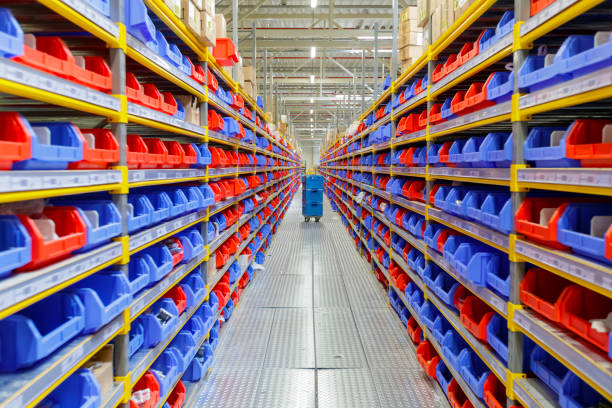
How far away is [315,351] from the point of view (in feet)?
13.1

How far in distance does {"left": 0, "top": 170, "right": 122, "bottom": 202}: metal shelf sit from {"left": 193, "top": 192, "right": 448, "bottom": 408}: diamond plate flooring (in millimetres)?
2010

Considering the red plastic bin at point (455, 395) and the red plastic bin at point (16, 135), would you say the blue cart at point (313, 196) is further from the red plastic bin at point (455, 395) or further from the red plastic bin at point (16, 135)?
the red plastic bin at point (16, 135)

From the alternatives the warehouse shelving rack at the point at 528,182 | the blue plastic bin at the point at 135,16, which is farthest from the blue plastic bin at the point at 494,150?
the blue plastic bin at the point at 135,16

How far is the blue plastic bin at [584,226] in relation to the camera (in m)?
1.54

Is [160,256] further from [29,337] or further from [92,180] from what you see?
[29,337]

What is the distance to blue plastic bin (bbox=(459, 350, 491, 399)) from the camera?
241 centimetres

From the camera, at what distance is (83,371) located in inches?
66.7

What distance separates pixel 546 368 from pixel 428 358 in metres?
1.73

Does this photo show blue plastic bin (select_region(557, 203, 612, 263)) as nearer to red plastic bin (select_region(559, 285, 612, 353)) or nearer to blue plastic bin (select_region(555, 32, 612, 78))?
red plastic bin (select_region(559, 285, 612, 353))

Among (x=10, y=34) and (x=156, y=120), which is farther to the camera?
(x=156, y=120)

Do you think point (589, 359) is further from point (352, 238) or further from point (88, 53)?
point (352, 238)

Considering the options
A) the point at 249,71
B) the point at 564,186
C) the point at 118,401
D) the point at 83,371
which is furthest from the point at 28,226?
the point at 249,71

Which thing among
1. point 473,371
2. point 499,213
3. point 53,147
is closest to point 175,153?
point 53,147

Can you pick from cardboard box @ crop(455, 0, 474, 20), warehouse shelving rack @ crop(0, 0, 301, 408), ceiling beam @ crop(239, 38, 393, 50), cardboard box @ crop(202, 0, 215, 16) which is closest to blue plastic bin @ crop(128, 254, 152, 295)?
warehouse shelving rack @ crop(0, 0, 301, 408)
